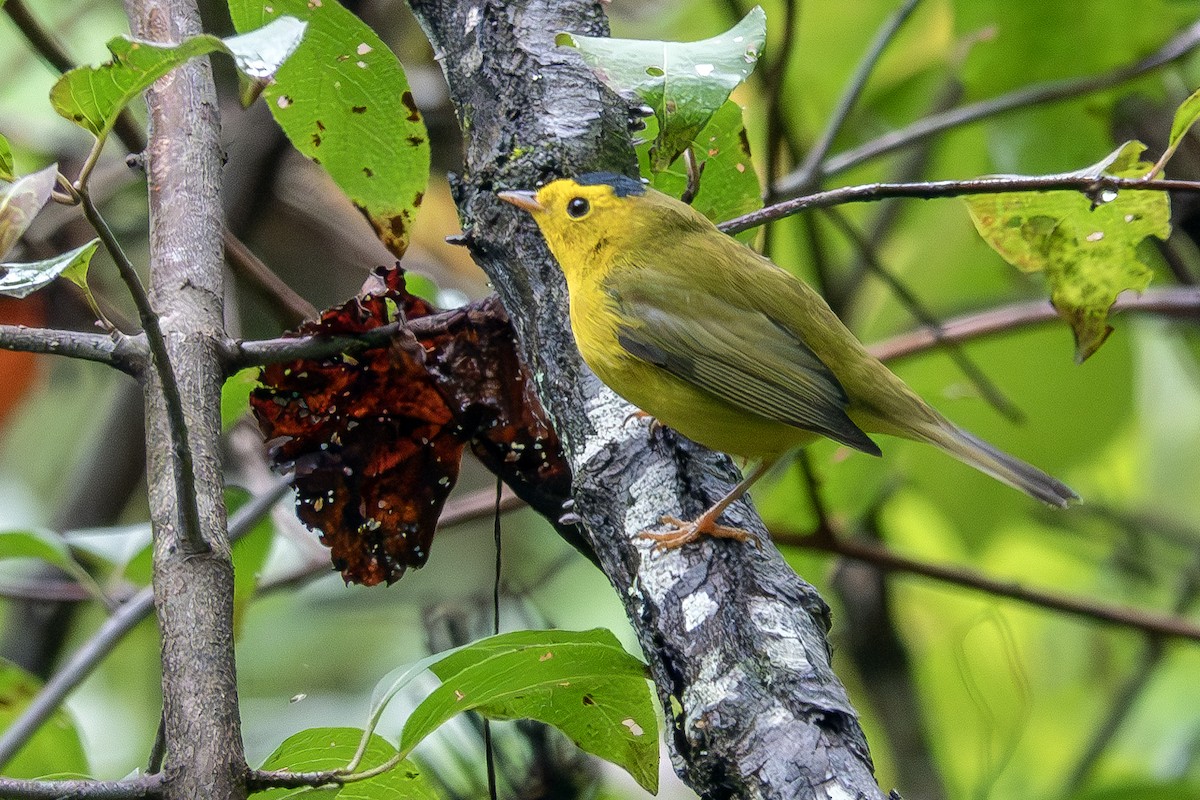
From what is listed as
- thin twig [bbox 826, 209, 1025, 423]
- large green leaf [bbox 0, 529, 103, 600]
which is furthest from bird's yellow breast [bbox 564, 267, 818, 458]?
large green leaf [bbox 0, 529, 103, 600]

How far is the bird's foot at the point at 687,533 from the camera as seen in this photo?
1.85 metres

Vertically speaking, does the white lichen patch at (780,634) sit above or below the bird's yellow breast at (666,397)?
below

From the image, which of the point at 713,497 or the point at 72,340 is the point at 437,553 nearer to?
the point at 713,497

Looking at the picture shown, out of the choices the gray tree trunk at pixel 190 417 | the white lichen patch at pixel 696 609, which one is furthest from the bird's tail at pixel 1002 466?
the gray tree trunk at pixel 190 417

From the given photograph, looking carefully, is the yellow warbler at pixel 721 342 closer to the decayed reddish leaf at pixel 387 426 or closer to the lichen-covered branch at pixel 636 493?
the lichen-covered branch at pixel 636 493

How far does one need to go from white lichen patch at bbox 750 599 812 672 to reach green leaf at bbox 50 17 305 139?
100 cm

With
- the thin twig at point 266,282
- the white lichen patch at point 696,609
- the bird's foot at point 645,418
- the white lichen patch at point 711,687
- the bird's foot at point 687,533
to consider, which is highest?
the thin twig at point 266,282

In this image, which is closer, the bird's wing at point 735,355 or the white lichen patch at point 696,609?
the white lichen patch at point 696,609

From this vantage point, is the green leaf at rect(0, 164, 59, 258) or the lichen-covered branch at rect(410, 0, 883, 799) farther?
the lichen-covered branch at rect(410, 0, 883, 799)

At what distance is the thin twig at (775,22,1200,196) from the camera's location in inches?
133

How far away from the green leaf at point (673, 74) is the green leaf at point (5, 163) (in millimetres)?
759

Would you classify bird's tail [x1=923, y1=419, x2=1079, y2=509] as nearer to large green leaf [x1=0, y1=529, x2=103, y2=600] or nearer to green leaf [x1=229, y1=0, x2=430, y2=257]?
green leaf [x1=229, y1=0, x2=430, y2=257]

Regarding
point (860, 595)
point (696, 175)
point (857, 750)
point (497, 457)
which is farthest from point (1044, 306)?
point (857, 750)

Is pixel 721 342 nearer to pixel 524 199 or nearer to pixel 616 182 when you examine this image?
pixel 616 182
